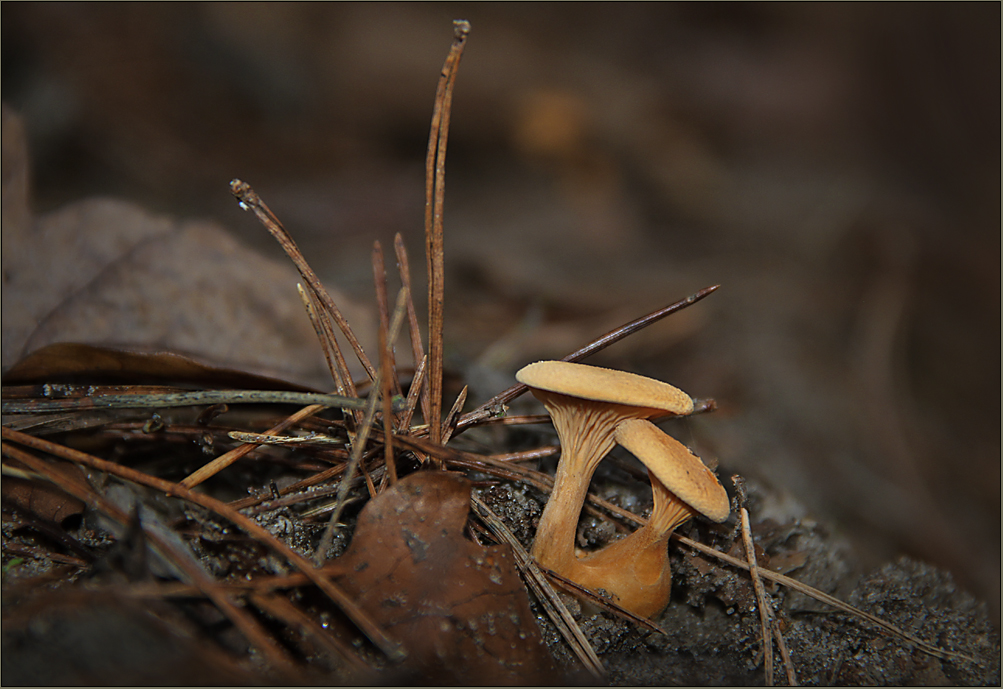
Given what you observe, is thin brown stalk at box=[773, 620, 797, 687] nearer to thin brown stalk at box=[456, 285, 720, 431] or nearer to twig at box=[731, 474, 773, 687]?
twig at box=[731, 474, 773, 687]

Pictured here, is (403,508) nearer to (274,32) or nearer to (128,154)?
(128,154)

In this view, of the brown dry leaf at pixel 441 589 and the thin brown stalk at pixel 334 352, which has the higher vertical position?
the thin brown stalk at pixel 334 352

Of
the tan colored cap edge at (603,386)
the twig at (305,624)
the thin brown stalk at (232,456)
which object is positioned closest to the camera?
the twig at (305,624)

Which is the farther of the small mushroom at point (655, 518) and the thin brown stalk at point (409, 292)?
the thin brown stalk at point (409, 292)

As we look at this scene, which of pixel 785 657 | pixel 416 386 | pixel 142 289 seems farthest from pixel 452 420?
pixel 142 289

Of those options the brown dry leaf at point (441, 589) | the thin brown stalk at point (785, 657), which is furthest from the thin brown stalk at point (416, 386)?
the thin brown stalk at point (785, 657)

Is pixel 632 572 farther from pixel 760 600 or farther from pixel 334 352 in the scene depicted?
pixel 334 352

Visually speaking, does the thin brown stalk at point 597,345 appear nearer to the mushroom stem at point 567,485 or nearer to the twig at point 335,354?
Answer: the mushroom stem at point 567,485

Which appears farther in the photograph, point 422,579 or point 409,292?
point 409,292
